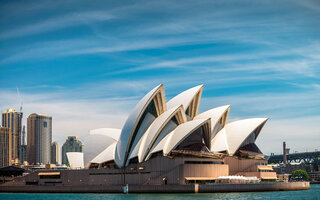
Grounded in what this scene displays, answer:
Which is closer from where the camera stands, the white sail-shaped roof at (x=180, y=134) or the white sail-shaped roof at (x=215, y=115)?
the white sail-shaped roof at (x=180, y=134)

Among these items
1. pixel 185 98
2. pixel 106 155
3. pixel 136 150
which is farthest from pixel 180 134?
pixel 106 155

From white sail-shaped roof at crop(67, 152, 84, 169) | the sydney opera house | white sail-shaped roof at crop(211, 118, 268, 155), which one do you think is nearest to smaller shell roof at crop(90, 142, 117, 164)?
the sydney opera house

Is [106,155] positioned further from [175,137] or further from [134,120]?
[175,137]

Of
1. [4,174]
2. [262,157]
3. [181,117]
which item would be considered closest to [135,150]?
[181,117]

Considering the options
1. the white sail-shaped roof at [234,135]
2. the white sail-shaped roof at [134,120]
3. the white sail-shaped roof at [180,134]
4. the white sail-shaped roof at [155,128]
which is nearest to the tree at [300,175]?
the white sail-shaped roof at [234,135]

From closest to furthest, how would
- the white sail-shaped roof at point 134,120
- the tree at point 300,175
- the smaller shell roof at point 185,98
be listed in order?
the white sail-shaped roof at point 134,120, the smaller shell roof at point 185,98, the tree at point 300,175

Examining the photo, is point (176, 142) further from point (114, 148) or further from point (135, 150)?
point (114, 148)

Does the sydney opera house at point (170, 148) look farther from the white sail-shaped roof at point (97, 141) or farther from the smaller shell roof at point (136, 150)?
the white sail-shaped roof at point (97, 141)
